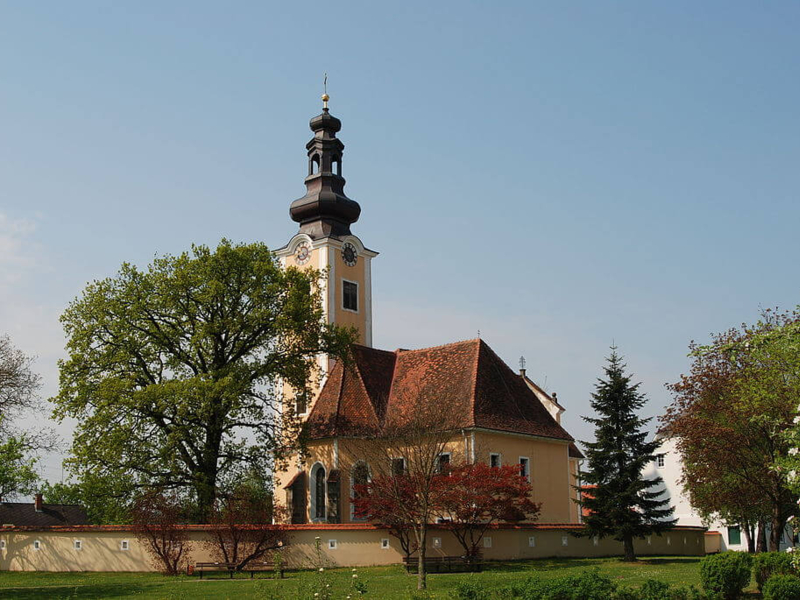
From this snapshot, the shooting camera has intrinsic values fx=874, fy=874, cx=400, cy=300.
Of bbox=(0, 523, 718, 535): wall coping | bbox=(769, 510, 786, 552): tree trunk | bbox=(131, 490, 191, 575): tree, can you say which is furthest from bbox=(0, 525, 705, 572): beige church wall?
bbox=(769, 510, 786, 552): tree trunk

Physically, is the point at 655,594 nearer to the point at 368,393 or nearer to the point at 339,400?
the point at 339,400

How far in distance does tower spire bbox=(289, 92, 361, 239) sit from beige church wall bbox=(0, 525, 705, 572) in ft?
65.4

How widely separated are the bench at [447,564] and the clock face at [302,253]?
69.2 feet

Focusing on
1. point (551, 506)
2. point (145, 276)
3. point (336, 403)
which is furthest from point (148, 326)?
point (551, 506)

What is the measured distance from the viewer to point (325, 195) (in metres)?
46.8

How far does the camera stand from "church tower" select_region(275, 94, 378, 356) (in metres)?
46.0

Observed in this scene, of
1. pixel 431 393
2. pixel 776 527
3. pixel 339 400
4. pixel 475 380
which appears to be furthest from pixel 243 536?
pixel 776 527

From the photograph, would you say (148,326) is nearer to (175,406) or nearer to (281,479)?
(175,406)

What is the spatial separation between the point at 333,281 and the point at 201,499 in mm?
15966

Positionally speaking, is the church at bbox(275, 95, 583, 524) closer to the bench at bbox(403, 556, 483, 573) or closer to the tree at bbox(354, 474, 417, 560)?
the tree at bbox(354, 474, 417, 560)

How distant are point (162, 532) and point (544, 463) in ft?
61.0

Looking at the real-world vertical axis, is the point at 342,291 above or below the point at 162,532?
above

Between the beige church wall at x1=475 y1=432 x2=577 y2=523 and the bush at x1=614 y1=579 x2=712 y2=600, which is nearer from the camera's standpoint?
the bush at x1=614 y1=579 x2=712 y2=600

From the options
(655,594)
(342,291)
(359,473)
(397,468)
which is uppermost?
(342,291)
